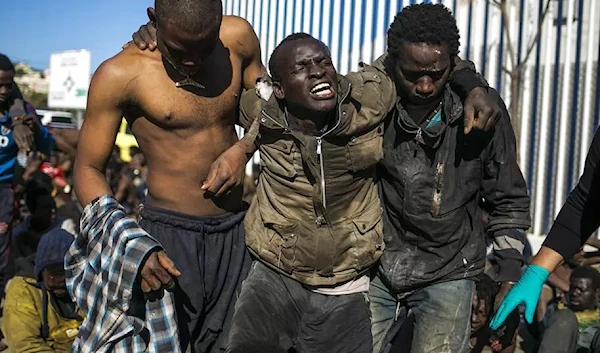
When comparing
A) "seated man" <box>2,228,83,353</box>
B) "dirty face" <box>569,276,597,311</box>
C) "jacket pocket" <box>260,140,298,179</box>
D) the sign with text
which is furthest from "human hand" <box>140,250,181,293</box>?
the sign with text

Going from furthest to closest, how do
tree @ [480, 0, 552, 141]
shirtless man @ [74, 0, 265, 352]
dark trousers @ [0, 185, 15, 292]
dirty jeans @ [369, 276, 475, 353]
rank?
tree @ [480, 0, 552, 141], dark trousers @ [0, 185, 15, 292], dirty jeans @ [369, 276, 475, 353], shirtless man @ [74, 0, 265, 352]

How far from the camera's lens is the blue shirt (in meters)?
5.93

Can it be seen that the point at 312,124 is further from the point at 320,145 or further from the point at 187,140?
the point at 187,140

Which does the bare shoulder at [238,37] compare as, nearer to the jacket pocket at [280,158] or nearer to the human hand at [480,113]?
the jacket pocket at [280,158]

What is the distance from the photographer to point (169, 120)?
334 centimetres

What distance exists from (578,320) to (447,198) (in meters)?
3.18

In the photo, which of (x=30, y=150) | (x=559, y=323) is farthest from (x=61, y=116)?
(x=559, y=323)

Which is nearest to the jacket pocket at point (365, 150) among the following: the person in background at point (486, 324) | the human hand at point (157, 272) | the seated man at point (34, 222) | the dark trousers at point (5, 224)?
the human hand at point (157, 272)

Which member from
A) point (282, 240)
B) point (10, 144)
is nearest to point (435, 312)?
point (282, 240)

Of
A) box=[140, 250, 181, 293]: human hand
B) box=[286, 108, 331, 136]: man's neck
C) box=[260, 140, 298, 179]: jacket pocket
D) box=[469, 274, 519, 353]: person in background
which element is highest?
box=[286, 108, 331, 136]: man's neck

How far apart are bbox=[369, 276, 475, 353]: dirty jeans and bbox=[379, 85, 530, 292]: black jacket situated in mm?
55

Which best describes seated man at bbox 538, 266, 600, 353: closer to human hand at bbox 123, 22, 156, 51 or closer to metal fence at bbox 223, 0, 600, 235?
metal fence at bbox 223, 0, 600, 235

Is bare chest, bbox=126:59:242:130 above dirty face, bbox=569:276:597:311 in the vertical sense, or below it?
above

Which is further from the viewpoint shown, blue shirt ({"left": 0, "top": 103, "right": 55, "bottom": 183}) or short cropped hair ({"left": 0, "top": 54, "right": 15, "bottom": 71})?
blue shirt ({"left": 0, "top": 103, "right": 55, "bottom": 183})
